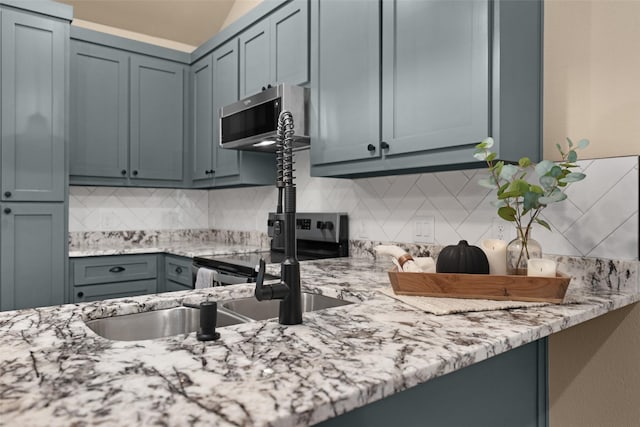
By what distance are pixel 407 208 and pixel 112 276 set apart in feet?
6.88

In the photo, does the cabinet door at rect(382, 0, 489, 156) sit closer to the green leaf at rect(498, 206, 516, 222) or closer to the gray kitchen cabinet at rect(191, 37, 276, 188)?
the green leaf at rect(498, 206, 516, 222)

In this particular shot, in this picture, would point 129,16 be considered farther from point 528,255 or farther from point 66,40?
point 528,255

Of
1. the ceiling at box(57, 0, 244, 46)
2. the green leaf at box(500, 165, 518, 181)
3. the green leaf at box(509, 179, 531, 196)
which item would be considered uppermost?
the ceiling at box(57, 0, 244, 46)

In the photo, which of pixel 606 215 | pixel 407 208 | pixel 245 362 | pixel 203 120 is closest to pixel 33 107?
pixel 203 120

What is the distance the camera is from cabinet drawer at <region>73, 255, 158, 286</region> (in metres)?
2.92

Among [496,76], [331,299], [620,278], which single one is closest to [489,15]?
[496,76]

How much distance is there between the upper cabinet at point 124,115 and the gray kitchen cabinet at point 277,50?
3.01ft

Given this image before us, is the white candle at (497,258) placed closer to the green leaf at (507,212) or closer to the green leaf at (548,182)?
the green leaf at (507,212)

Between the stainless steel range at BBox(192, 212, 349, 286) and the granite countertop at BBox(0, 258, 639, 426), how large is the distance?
111cm

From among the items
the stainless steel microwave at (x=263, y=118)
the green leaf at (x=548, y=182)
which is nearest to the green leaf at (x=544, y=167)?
the green leaf at (x=548, y=182)

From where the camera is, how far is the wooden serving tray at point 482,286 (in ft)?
3.97

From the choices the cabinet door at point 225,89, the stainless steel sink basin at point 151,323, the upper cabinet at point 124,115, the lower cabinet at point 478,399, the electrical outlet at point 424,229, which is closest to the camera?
the lower cabinet at point 478,399

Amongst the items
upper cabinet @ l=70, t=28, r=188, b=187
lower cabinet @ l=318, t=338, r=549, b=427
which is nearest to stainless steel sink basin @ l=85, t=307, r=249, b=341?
lower cabinet @ l=318, t=338, r=549, b=427

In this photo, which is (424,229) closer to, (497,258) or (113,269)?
(497,258)
